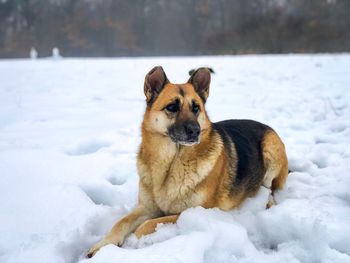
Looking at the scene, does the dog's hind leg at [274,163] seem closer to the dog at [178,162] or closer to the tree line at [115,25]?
the dog at [178,162]

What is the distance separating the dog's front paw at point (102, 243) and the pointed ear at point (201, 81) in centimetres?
162

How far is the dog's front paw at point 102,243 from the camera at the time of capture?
9.12 feet

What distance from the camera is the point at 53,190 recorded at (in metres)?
3.57

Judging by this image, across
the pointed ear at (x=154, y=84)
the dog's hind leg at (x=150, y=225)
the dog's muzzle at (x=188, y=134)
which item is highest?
the pointed ear at (x=154, y=84)

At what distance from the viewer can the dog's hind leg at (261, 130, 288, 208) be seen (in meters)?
4.06

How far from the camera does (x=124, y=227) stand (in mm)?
3088

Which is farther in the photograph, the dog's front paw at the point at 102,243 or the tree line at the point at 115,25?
the tree line at the point at 115,25

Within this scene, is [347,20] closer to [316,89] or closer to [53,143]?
[316,89]

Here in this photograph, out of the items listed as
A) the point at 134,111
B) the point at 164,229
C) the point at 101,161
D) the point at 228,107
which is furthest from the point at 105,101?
the point at 164,229

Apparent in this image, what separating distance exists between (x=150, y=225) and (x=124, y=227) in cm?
23

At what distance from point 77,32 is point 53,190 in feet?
146

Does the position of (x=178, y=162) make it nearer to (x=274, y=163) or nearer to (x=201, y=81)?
(x=201, y=81)

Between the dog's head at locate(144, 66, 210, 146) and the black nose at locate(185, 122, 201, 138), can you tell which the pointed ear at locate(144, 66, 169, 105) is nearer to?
the dog's head at locate(144, 66, 210, 146)

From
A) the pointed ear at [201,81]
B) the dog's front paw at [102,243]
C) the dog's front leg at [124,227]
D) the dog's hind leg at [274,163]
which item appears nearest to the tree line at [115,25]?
the dog's hind leg at [274,163]
